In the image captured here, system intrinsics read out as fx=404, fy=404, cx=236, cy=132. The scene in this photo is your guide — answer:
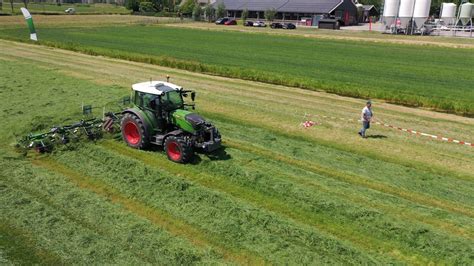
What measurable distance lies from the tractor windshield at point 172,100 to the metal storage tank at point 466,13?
82.0 meters

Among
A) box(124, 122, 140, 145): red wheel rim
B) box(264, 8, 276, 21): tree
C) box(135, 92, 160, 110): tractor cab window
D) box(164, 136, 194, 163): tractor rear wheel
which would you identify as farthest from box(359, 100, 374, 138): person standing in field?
box(264, 8, 276, 21): tree

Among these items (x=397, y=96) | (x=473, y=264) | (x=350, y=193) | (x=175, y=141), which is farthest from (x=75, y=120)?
(x=397, y=96)

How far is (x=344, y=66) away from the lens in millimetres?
32969

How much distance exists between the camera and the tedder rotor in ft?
39.5

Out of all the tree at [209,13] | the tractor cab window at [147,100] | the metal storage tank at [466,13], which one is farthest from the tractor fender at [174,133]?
the tree at [209,13]

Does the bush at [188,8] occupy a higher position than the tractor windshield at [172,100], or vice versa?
the bush at [188,8]

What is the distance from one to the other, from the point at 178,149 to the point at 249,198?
2.92 meters

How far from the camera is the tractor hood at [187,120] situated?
39.0 feet

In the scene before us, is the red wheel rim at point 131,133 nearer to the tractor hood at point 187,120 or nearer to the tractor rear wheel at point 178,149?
the tractor rear wheel at point 178,149

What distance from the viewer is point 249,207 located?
32.3 feet

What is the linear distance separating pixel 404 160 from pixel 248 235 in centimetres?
721

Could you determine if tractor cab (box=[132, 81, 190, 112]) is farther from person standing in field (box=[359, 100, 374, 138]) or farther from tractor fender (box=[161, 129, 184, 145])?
person standing in field (box=[359, 100, 374, 138])

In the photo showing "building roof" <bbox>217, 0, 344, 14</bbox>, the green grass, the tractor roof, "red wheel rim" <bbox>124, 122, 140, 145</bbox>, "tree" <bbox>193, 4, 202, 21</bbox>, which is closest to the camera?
the tractor roof

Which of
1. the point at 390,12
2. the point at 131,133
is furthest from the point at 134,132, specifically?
the point at 390,12
